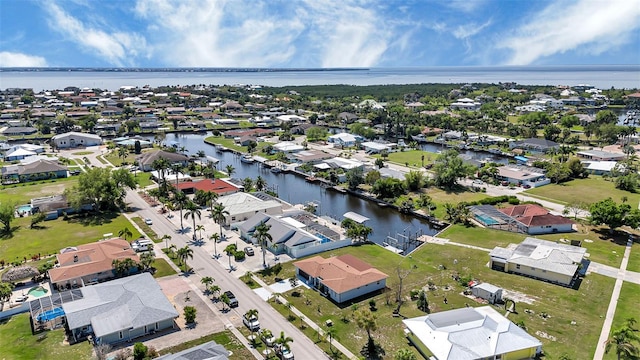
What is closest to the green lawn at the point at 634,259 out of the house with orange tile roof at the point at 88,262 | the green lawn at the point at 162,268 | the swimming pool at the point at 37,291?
the green lawn at the point at 162,268

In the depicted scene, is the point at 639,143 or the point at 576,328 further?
the point at 639,143

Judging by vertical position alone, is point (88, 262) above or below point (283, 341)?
below

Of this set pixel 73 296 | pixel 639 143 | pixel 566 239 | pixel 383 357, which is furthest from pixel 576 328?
pixel 639 143

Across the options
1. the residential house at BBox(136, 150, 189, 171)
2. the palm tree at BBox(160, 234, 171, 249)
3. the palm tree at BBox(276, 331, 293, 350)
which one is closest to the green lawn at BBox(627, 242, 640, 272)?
the palm tree at BBox(276, 331, 293, 350)

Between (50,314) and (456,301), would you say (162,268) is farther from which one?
(456,301)

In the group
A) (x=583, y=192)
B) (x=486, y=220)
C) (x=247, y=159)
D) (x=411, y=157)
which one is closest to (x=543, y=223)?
(x=486, y=220)

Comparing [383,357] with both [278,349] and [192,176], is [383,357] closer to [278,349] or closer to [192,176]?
[278,349]
